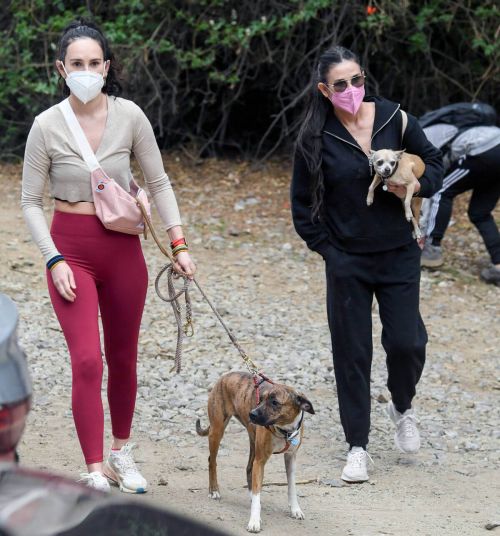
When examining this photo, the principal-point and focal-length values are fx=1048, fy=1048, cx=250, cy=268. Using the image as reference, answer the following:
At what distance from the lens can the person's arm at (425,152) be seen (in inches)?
205

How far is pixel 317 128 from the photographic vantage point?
509 centimetres

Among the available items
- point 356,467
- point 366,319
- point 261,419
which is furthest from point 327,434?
point 261,419

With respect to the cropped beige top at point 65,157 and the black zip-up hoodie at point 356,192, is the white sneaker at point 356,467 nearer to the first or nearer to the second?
the black zip-up hoodie at point 356,192

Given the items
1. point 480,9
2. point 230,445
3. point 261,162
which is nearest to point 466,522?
point 230,445

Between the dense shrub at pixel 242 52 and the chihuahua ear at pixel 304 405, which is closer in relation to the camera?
the chihuahua ear at pixel 304 405

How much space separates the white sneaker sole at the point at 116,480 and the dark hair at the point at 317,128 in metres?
1.56

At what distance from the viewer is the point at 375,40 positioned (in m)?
11.8

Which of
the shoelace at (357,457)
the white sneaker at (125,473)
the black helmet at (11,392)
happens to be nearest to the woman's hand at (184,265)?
the white sneaker at (125,473)

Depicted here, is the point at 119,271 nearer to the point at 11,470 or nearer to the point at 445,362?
the point at 11,470

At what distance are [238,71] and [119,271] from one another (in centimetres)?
737

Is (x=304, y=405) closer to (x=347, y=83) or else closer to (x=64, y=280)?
(x=64, y=280)

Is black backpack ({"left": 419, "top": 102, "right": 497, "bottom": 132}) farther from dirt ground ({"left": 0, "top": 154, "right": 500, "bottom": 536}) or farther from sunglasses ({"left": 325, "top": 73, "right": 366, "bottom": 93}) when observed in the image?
sunglasses ({"left": 325, "top": 73, "right": 366, "bottom": 93})

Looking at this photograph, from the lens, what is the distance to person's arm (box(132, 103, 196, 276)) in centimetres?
469

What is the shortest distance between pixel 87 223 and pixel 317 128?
1255 millimetres
